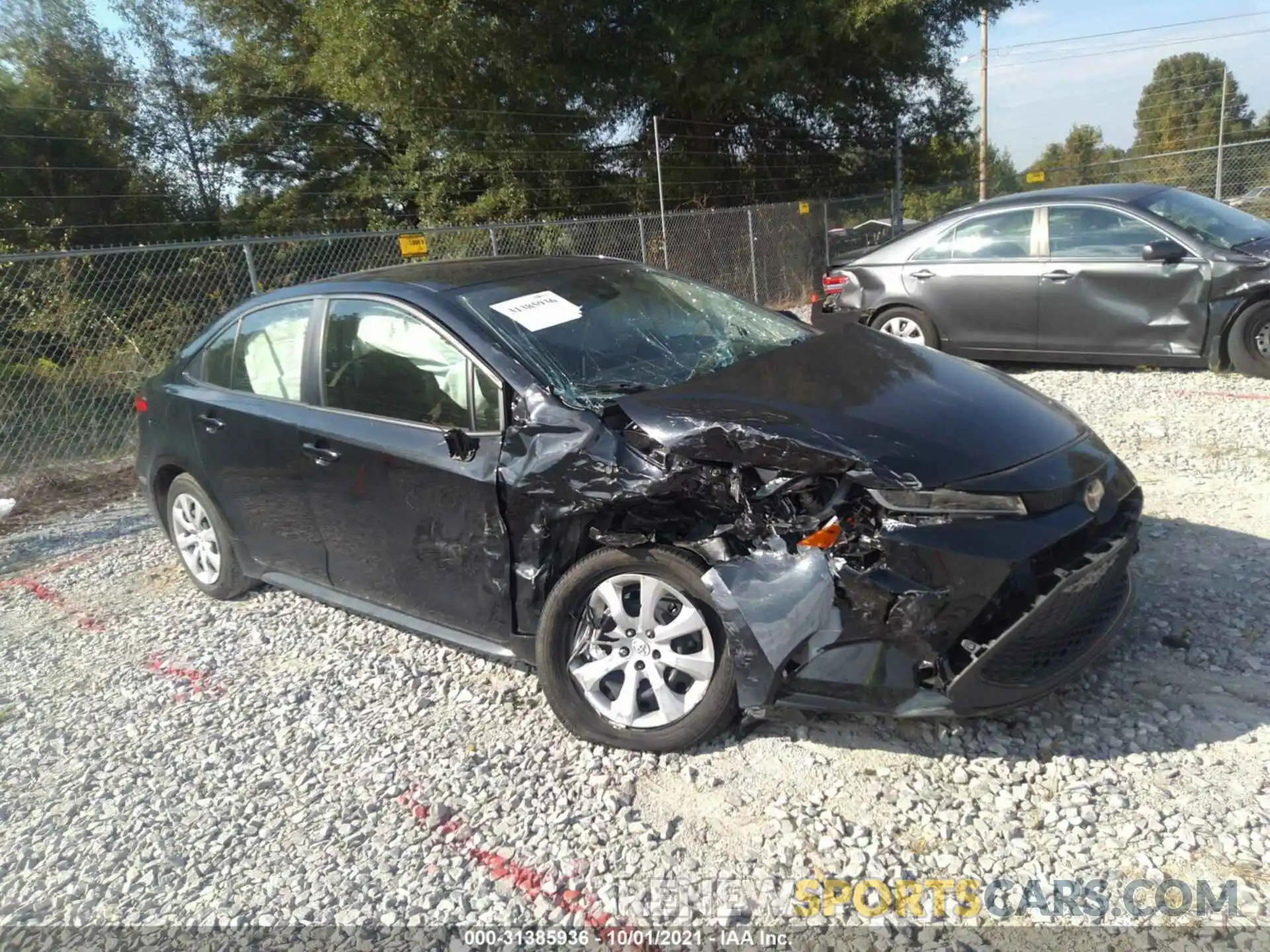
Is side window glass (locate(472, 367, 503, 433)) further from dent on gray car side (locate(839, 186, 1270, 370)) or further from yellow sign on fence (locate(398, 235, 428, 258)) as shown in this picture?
yellow sign on fence (locate(398, 235, 428, 258))

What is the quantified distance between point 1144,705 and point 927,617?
40.5 inches

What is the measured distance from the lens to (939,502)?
9.09 feet

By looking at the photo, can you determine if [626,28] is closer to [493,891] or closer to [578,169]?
[578,169]

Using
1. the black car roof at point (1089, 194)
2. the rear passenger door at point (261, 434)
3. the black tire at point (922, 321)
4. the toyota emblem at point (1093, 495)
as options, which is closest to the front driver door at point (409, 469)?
the rear passenger door at point (261, 434)

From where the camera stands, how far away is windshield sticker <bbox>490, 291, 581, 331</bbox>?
3.62 meters

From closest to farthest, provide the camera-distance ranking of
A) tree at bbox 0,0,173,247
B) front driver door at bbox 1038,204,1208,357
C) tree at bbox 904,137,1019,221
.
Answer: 1. front driver door at bbox 1038,204,1208,357
2. tree at bbox 0,0,173,247
3. tree at bbox 904,137,1019,221

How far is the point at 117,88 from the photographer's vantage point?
17516 millimetres

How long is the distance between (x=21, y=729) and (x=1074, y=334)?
24.0 ft

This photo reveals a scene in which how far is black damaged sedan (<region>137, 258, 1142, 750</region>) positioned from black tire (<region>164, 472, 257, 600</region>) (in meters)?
0.53

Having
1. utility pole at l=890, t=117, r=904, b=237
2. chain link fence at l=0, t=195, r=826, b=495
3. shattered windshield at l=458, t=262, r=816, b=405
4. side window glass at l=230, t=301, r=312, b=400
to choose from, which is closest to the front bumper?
shattered windshield at l=458, t=262, r=816, b=405

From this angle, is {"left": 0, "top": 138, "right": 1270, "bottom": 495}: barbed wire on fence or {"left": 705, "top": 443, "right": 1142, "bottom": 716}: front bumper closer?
{"left": 705, "top": 443, "right": 1142, "bottom": 716}: front bumper

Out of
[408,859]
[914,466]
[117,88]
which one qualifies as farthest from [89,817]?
[117,88]

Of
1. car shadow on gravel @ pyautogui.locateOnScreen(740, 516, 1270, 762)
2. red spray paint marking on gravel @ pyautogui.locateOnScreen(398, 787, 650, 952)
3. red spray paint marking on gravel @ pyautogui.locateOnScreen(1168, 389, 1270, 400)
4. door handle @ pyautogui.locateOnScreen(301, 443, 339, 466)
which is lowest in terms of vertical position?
red spray paint marking on gravel @ pyautogui.locateOnScreen(398, 787, 650, 952)

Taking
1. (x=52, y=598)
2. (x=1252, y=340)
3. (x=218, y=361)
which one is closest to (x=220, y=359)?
(x=218, y=361)
